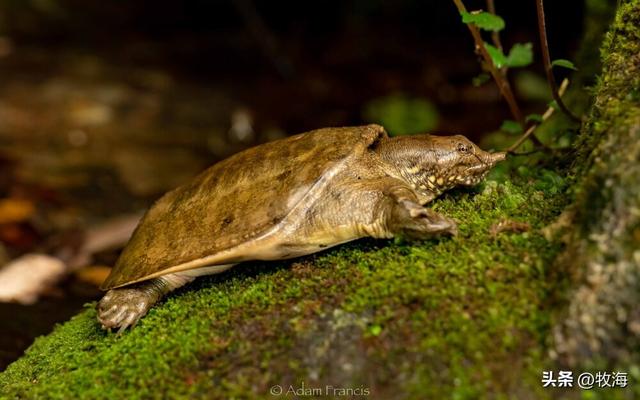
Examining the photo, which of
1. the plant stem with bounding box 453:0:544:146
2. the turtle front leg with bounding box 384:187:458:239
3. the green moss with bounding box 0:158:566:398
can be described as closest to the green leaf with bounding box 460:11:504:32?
the plant stem with bounding box 453:0:544:146

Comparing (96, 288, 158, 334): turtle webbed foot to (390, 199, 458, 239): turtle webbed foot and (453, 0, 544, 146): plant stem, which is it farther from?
(453, 0, 544, 146): plant stem

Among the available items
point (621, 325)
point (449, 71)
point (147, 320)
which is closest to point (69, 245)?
point (147, 320)

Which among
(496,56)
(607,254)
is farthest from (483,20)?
(607,254)

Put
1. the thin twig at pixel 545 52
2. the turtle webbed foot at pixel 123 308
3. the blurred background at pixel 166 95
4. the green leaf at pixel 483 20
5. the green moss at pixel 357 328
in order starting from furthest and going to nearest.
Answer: the blurred background at pixel 166 95, the thin twig at pixel 545 52, the green leaf at pixel 483 20, the turtle webbed foot at pixel 123 308, the green moss at pixel 357 328

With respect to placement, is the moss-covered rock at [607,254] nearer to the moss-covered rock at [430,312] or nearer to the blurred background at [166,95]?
the moss-covered rock at [430,312]

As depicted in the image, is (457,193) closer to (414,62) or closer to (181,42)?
(414,62)

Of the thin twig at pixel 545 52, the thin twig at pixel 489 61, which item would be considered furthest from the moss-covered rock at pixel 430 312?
the thin twig at pixel 489 61
